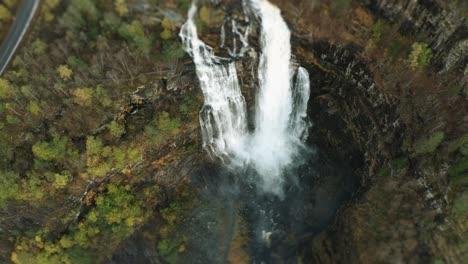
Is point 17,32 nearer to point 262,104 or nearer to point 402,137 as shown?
point 262,104

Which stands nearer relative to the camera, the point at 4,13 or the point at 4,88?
the point at 4,88

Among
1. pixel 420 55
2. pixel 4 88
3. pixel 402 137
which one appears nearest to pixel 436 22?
pixel 420 55

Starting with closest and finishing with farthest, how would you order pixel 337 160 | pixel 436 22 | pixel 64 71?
pixel 436 22 < pixel 64 71 < pixel 337 160

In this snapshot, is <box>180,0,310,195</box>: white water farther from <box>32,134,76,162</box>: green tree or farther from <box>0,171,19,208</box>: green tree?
<box>0,171,19,208</box>: green tree

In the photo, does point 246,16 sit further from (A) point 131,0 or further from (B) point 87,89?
(B) point 87,89

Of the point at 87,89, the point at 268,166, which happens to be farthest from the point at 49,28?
the point at 268,166
